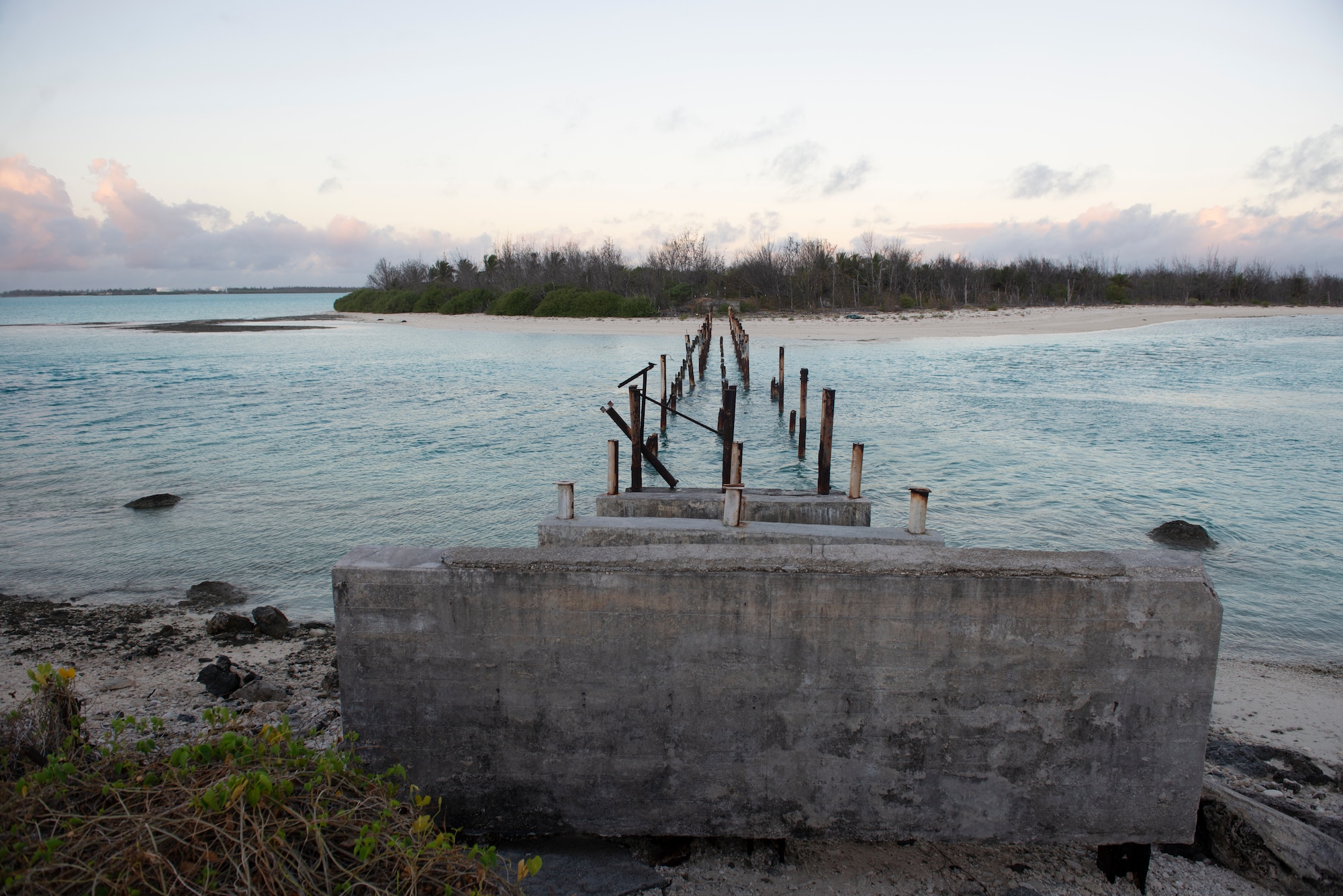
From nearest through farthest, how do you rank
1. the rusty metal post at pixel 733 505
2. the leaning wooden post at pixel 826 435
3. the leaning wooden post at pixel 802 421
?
the rusty metal post at pixel 733 505 → the leaning wooden post at pixel 826 435 → the leaning wooden post at pixel 802 421

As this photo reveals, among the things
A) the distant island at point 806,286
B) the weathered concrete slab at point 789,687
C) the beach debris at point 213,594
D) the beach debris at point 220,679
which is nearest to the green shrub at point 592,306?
the distant island at point 806,286

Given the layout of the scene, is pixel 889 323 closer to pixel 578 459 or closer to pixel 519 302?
pixel 519 302

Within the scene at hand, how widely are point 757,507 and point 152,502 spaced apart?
1251cm

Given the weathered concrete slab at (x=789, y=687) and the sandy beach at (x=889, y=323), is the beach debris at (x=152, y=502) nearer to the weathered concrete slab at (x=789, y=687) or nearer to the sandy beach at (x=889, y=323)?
the weathered concrete slab at (x=789, y=687)

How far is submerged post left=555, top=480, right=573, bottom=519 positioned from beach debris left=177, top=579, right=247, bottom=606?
570cm

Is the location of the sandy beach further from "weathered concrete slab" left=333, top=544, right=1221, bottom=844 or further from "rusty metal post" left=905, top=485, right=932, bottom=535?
"weathered concrete slab" left=333, top=544, right=1221, bottom=844

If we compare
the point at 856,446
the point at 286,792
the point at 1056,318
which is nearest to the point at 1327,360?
the point at 1056,318

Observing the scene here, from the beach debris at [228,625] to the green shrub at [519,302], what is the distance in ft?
217

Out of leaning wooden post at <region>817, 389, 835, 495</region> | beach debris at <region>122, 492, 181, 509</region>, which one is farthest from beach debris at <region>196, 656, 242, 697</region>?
beach debris at <region>122, 492, 181, 509</region>

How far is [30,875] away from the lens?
2734 millimetres

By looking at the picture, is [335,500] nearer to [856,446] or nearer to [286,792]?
[856,446]

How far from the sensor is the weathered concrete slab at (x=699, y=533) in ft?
19.0

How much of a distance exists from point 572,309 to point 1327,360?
170 feet

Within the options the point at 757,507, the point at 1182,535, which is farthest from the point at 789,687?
the point at 1182,535
